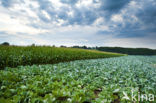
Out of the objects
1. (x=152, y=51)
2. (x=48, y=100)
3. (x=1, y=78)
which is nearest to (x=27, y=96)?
(x=48, y=100)

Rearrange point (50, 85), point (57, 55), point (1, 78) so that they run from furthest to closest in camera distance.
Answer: point (57, 55)
point (1, 78)
point (50, 85)

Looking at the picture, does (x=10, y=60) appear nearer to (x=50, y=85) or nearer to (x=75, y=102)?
(x=50, y=85)

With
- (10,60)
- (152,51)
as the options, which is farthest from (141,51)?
(10,60)

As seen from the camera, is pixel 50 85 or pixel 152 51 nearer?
pixel 50 85

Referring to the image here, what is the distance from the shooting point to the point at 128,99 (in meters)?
2.36

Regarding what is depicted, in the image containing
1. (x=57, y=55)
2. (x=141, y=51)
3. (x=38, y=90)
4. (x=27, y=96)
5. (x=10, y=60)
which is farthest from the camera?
(x=141, y=51)

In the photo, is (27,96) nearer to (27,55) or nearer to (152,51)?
(27,55)

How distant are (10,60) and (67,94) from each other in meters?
6.58

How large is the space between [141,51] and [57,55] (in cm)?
7148

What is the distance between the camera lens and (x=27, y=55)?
26.9 ft

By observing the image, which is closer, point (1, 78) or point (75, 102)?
point (75, 102)


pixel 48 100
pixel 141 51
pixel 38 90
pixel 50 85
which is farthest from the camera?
pixel 141 51

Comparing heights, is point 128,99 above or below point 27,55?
below

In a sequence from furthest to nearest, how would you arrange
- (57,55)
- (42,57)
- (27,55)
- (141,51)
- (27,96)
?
(141,51)
(57,55)
(42,57)
(27,55)
(27,96)
